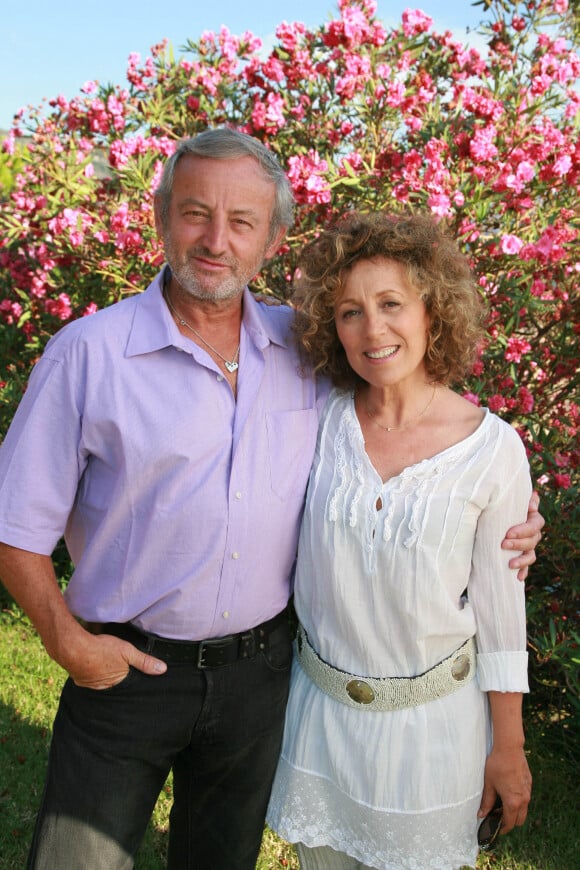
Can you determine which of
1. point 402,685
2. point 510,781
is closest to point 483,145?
point 402,685

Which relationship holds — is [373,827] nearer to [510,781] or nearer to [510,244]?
[510,781]

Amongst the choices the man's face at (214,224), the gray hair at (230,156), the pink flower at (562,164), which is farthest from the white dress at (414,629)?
the pink flower at (562,164)

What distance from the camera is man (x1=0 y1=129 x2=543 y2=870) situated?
2.06m

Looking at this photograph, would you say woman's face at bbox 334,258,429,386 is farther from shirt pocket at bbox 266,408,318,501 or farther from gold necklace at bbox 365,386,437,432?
shirt pocket at bbox 266,408,318,501

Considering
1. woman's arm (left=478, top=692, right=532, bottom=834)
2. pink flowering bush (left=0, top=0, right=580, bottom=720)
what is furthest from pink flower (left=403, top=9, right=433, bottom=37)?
woman's arm (left=478, top=692, right=532, bottom=834)

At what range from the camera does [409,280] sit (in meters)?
2.17

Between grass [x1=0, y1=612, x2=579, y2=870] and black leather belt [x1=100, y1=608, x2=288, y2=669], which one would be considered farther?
grass [x1=0, y1=612, x2=579, y2=870]

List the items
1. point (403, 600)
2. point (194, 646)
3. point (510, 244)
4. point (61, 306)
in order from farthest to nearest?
point (61, 306) → point (510, 244) → point (194, 646) → point (403, 600)

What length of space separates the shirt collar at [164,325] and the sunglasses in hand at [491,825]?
4.47ft

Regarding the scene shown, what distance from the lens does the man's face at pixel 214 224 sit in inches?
89.2

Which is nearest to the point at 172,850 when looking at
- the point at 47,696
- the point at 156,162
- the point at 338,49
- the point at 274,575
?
the point at 274,575

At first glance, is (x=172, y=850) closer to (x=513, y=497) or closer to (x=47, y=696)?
(x=513, y=497)

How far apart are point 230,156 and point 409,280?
61cm

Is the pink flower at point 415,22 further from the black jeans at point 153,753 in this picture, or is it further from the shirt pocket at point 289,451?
the black jeans at point 153,753
